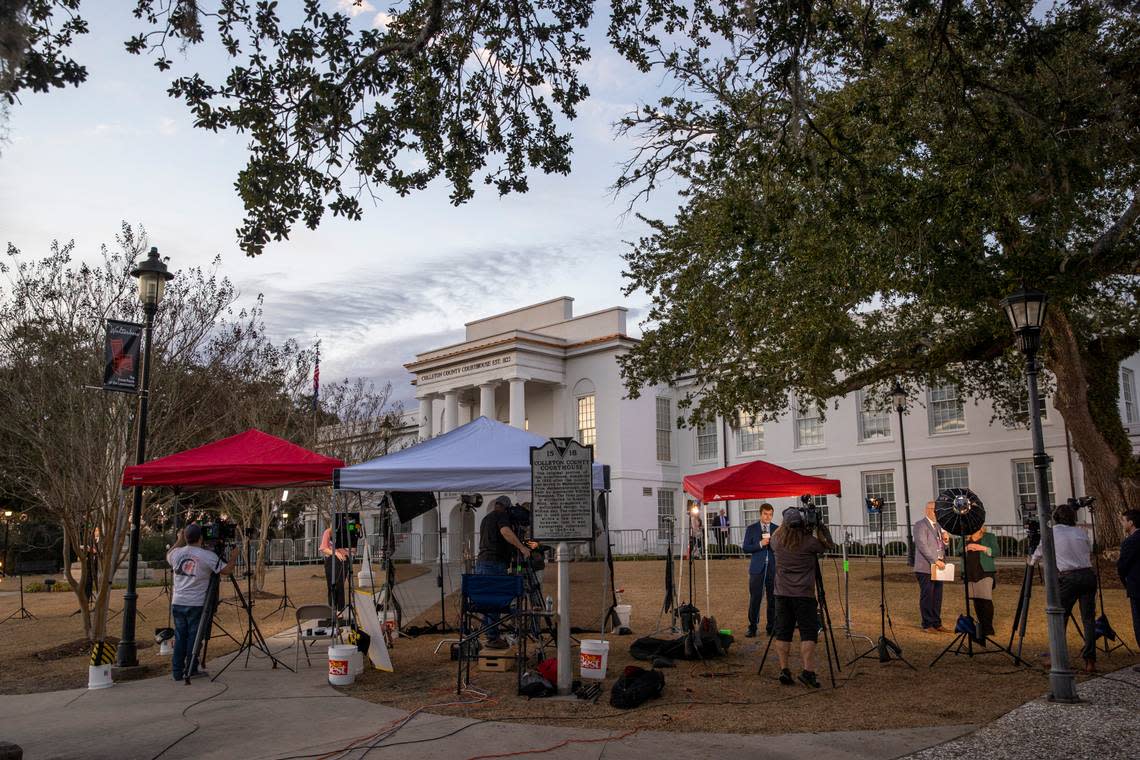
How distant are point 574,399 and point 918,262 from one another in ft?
105

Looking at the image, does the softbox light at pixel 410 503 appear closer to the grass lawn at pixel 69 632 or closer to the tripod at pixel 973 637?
the grass lawn at pixel 69 632

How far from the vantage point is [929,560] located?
42.0 ft

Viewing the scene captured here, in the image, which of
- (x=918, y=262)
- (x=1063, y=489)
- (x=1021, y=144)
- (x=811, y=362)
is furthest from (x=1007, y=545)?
(x=1021, y=144)

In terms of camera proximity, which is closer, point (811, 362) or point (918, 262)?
point (918, 262)

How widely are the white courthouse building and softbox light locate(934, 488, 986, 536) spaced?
68.9 ft

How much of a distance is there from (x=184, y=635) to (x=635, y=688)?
17.6 ft

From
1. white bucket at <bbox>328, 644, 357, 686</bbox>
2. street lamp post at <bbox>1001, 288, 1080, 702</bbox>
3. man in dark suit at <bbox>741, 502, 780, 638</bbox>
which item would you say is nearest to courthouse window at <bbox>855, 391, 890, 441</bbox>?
man in dark suit at <bbox>741, 502, 780, 638</bbox>

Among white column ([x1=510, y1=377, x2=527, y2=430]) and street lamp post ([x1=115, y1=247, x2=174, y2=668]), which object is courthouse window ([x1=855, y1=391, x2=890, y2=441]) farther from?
street lamp post ([x1=115, y1=247, x2=174, y2=668])

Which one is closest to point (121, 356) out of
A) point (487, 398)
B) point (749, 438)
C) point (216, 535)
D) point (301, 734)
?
point (216, 535)

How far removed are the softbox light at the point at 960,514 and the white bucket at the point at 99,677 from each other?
33.3ft

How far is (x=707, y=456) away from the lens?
145 ft

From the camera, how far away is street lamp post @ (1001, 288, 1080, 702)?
827 cm

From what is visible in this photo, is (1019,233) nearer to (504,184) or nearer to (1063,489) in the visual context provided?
(504,184)

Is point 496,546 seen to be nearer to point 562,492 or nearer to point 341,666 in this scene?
point 341,666
